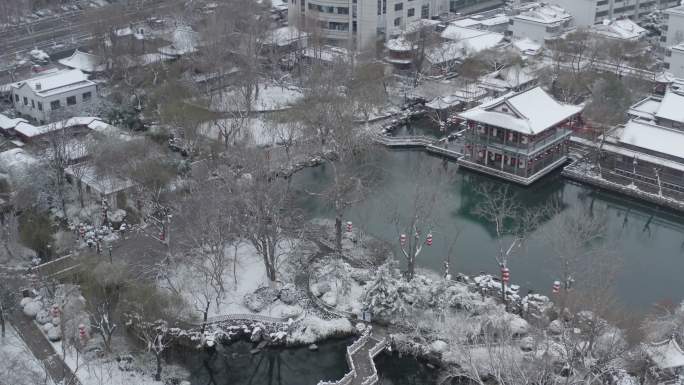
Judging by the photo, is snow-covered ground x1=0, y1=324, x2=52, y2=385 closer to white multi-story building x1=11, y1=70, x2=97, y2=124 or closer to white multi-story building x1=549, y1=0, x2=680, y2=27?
white multi-story building x1=11, y1=70, x2=97, y2=124

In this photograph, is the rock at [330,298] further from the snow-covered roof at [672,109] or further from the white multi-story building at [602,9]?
the white multi-story building at [602,9]

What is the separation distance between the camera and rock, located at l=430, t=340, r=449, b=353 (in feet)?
84.6

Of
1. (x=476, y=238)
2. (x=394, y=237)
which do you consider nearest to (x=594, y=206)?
(x=476, y=238)

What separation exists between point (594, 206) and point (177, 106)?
21.9 meters

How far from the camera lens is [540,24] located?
192 feet

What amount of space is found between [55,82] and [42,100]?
6.49 feet

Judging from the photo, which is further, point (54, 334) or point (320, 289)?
point (320, 289)

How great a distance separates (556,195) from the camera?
3831cm

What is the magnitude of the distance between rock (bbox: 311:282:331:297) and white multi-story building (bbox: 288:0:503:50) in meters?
30.1

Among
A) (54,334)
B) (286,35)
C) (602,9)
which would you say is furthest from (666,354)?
(602,9)

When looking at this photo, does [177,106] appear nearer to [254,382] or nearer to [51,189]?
[51,189]

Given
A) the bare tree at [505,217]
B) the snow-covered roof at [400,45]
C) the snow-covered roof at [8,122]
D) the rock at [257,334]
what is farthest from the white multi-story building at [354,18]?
the rock at [257,334]

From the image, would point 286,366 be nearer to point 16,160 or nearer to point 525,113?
point 16,160

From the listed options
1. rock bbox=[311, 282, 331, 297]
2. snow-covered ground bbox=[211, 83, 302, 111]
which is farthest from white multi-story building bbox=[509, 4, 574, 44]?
rock bbox=[311, 282, 331, 297]
